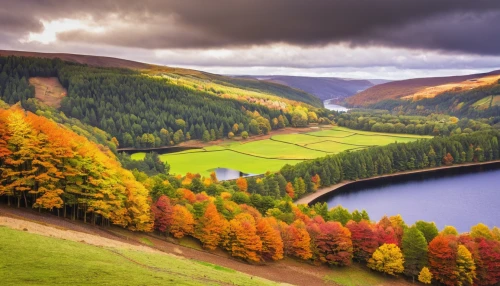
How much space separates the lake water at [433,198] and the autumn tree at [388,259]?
4102 cm

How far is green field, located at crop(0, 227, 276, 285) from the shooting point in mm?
28047

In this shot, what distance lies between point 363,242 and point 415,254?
27.0ft

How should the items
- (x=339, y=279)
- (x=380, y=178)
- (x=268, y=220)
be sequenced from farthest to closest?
(x=380, y=178) < (x=268, y=220) < (x=339, y=279)

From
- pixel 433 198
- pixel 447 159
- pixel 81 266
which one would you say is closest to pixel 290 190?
pixel 433 198

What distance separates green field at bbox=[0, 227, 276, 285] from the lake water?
77.2 meters

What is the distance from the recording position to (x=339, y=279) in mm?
61750

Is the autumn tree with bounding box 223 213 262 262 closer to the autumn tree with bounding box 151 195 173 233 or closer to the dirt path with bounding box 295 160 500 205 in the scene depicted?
the autumn tree with bounding box 151 195 173 233

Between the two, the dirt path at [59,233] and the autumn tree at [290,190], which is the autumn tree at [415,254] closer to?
the dirt path at [59,233]

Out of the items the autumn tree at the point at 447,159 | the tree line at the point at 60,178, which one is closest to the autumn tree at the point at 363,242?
the tree line at the point at 60,178

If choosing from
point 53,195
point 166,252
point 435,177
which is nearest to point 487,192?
point 435,177

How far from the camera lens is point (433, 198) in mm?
123938

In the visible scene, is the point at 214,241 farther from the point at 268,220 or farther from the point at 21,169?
the point at 21,169

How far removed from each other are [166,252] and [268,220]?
65.8ft

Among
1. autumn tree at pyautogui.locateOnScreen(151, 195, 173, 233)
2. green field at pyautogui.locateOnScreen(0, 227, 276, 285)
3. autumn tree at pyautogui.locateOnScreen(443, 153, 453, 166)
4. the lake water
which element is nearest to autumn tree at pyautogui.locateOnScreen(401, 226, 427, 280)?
green field at pyautogui.locateOnScreen(0, 227, 276, 285)
